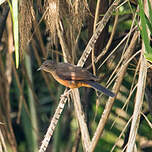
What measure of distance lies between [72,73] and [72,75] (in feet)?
0.17

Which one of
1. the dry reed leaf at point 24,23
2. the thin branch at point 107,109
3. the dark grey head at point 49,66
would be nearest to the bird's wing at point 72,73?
the dark grey head at point 49,66

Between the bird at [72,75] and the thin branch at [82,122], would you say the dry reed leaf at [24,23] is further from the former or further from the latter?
the thin branch at [82,122]

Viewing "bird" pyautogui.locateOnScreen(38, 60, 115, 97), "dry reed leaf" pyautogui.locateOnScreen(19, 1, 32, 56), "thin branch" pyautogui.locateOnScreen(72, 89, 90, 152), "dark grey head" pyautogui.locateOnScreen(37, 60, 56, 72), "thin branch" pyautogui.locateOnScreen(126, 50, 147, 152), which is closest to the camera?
"thin branch" pyautogui.locateOnScreen(126, 50, 147, 152)

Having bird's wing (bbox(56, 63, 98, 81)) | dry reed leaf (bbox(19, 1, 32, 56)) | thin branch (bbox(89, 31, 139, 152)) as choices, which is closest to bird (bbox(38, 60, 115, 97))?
bird's wing (bbox(56, 63, 98, 81))

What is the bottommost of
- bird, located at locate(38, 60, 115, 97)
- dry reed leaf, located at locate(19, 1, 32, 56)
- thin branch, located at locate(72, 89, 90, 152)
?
thin branch, located at locate(72, 89, 90, 152)

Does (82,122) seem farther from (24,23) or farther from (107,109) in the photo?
(24,23)

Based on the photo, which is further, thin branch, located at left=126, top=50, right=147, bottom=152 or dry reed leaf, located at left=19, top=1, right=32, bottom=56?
dry reed leaf, located at left=19, top=1, right=32, bottom=56

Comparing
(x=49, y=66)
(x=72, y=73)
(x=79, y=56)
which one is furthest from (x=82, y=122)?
(x=79, y=56)

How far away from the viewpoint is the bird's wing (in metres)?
3.47

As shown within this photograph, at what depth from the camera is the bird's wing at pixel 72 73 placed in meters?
3.47

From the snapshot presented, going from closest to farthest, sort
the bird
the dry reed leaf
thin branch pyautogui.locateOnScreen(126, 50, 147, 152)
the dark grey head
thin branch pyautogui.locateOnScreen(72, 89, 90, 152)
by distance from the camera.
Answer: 1. thin branch pyautogui.locateOnScreen(126, 50, 147, 152)
2. the dry reed leaf
3. thin branch pyautogui.locateOnScreen(72, 89, 90, 152)
4. the bird
5. the dark grey head

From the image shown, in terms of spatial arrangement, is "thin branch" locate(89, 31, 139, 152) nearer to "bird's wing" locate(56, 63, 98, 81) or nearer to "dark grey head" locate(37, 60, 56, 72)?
"bird's wing" locate(56, 63, 98, 81)

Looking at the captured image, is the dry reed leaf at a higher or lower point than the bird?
higher

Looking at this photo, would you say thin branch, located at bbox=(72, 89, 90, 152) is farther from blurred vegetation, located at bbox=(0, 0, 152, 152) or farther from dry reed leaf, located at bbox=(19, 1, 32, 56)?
dry reed leaf, located at bbox=(19, 1, 32, 56)
